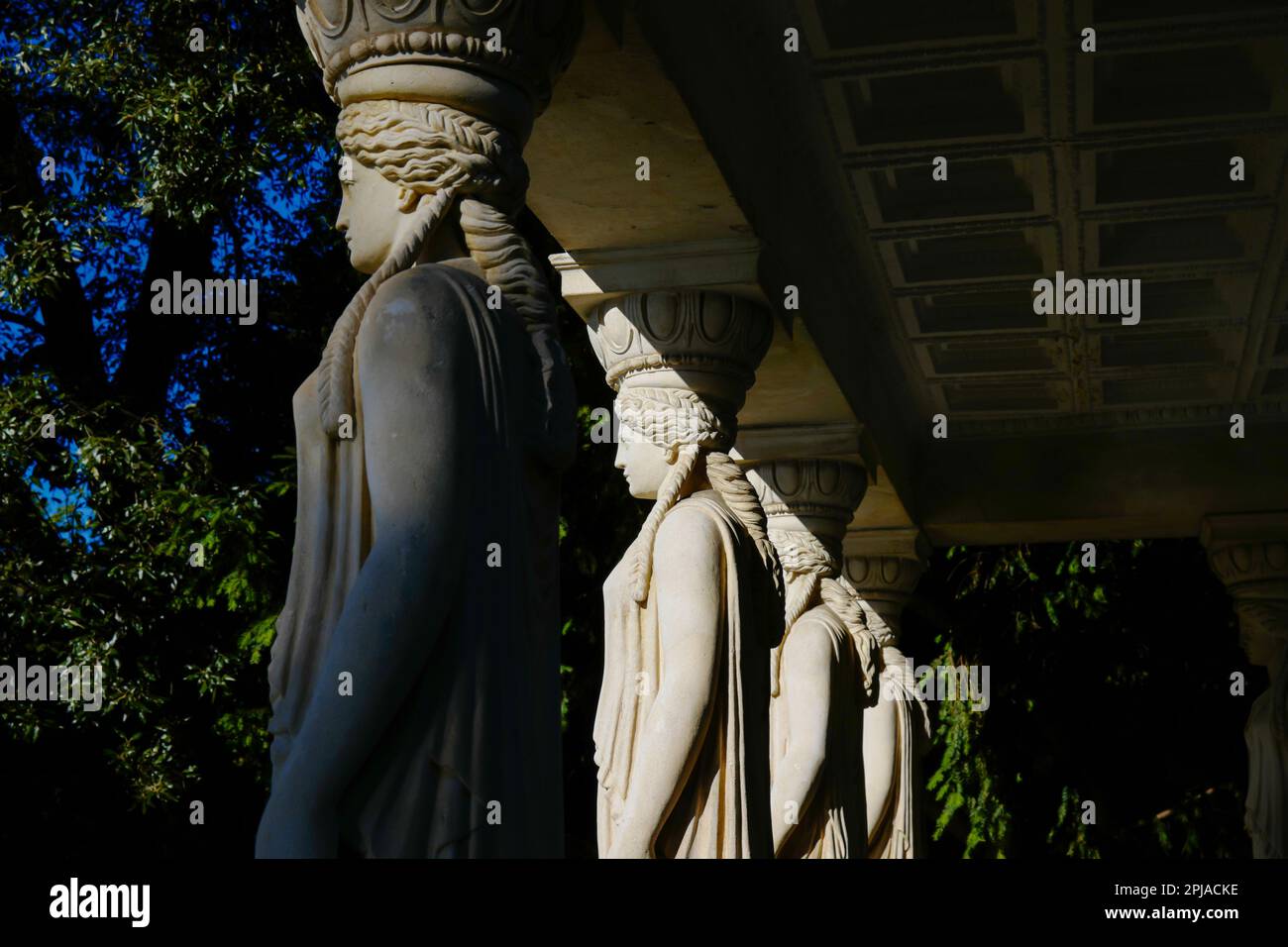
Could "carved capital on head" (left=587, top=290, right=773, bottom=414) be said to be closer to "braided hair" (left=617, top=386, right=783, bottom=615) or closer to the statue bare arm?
"braided hair" (left=617, top=386, right=783, bottom=615)

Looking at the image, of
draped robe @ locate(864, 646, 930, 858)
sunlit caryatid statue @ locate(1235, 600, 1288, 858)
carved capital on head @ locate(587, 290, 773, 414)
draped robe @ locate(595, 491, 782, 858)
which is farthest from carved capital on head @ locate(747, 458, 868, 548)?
sunlit caryatid statue @ locate(1235, 600, 1288, 858)

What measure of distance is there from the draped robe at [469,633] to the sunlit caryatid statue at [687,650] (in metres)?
2.76

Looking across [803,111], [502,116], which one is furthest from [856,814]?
[502,116]

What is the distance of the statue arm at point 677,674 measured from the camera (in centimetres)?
722

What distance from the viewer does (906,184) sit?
35.4ft

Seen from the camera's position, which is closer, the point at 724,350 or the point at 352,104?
the point at 352,104

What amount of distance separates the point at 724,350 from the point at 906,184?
2755mm

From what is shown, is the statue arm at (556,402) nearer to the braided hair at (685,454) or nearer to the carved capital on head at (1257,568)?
the braided hair at (685,454)

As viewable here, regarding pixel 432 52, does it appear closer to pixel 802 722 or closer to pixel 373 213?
pixel 373 213

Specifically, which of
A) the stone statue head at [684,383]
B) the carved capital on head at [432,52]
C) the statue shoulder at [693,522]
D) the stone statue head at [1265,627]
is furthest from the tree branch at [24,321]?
the carved capital on head at [432,52]

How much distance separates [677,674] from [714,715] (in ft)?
0.74

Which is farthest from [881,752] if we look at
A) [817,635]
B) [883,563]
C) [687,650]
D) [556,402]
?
Result: [556,402]
